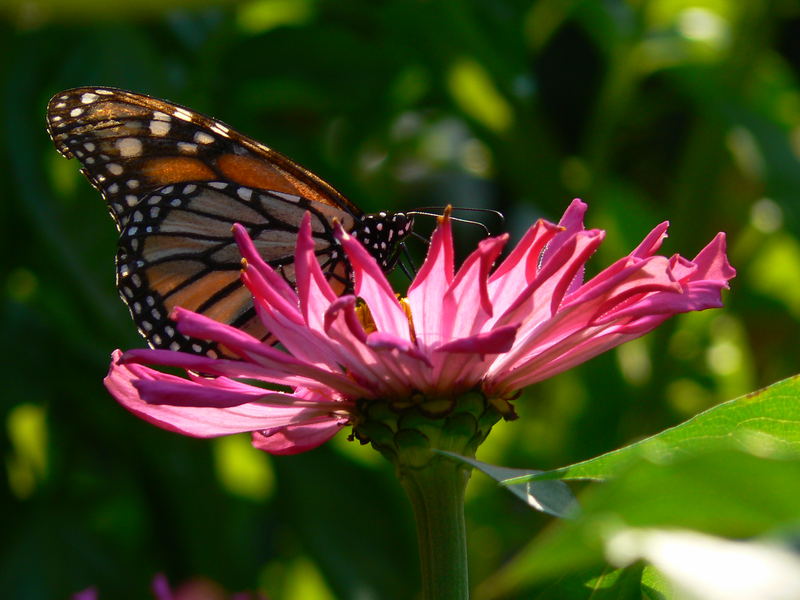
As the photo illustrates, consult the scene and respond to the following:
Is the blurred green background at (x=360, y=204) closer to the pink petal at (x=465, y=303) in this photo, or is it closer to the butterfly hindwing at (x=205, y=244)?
the butterfly hindwing at (x=205, y=244)

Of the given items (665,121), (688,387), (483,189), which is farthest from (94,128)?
(483,189)

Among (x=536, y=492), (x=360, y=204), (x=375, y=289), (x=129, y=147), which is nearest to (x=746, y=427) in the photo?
(x=536, y=492)

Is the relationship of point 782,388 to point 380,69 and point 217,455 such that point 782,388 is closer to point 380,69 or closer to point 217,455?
point 217,455

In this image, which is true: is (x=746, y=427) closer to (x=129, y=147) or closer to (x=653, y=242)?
(x=653, y=242)

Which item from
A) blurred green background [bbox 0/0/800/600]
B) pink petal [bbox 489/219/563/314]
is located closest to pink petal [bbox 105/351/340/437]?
pink petal [bbox 489/219/563/314]

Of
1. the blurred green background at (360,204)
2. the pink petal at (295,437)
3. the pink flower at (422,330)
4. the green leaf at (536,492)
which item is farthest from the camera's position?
the blurred green background at (360,204)

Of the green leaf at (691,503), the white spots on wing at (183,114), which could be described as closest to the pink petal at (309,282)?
the green leaf at (691,503)

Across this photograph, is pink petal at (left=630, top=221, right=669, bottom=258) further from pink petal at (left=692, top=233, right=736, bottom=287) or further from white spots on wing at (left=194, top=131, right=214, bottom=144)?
white spots on wing at (left=194, top=131, right=214, bottom=144)

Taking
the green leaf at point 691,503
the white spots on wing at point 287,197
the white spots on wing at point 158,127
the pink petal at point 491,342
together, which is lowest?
the white spots on wing at point 287,197
